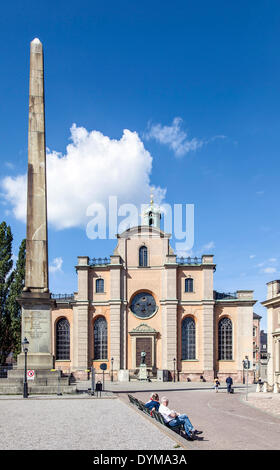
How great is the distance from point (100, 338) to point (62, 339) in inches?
155

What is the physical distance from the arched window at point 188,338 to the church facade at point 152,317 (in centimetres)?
10

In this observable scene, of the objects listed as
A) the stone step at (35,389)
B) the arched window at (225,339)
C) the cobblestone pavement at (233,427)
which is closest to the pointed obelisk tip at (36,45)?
the stone step at (35,389)

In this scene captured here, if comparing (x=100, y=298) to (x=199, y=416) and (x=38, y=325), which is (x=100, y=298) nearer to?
(x=38, y=325)

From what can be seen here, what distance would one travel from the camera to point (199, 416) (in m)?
18.5

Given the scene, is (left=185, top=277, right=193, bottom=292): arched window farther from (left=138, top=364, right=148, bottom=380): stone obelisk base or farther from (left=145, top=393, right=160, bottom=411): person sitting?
(left=145, top=393, right=160, bottom=411): person sitting

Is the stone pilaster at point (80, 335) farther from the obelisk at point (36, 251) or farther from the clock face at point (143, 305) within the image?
the obelisk at point (36, 251)

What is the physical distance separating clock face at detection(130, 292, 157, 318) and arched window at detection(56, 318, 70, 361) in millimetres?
7011

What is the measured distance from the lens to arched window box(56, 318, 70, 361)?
51.3 meters

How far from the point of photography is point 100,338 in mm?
51125

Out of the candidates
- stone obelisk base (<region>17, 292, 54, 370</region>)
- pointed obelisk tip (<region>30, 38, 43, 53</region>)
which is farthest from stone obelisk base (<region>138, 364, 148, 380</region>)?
pointed obelisk tip (<region>30, 38, 43, 53</region>)

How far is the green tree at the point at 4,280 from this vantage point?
43781 mm

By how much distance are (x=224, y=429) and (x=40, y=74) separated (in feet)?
65.0
